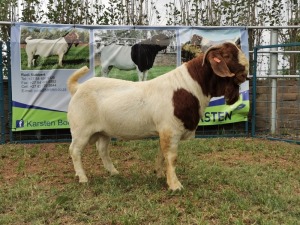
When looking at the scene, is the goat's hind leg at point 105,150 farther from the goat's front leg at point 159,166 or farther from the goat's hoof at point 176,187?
the goat's hoof at point 176,187

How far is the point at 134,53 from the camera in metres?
7.87

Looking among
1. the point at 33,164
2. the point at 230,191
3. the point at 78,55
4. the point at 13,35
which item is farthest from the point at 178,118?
the point at 13,35

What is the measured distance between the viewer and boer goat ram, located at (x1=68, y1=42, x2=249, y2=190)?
13.9ft

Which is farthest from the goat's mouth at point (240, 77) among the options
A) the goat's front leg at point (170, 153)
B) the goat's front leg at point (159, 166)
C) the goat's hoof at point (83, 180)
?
the goat's hoof at point (83, 180)

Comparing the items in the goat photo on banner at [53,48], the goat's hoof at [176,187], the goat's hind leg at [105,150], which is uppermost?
the goat photo on banner at [53,48]

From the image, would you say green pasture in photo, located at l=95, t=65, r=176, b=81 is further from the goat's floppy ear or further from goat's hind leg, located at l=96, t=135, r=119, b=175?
the goat's floppy ear

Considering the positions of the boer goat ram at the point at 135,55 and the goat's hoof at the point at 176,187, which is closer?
the goat's hoof at the point at 176,187

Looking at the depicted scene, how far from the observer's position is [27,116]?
7438mm

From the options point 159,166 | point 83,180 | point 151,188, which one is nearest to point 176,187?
point 151,188

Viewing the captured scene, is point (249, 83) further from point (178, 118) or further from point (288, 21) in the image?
point (178, 118)

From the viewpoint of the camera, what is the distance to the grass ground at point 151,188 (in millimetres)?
3639

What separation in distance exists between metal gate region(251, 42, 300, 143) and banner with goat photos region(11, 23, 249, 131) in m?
0.43

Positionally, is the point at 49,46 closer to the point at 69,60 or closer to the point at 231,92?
the point at 69,60

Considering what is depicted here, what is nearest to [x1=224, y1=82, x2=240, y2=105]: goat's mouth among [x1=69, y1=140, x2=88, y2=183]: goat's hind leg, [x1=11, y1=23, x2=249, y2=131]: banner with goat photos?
[x1=69, y1=140, x2=88, y2=183]: goat's hind leg
